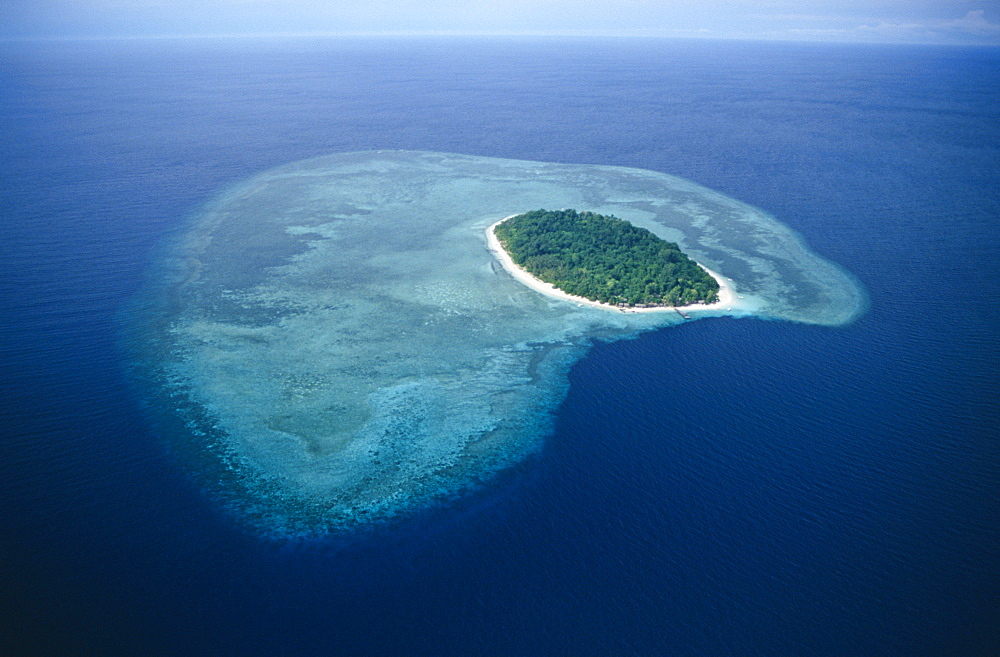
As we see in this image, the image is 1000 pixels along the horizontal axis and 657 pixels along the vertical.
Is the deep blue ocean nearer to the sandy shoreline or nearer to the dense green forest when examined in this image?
the sandy shoreline

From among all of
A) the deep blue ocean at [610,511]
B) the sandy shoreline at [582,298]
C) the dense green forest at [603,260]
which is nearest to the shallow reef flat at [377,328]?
the sandy shoreline at [582,298]

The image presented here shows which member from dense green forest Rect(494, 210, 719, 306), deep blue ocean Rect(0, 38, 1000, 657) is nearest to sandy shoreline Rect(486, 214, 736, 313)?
dense green forest Rect(494, 210, 719, 306)

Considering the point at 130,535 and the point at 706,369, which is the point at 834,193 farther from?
the point at 130,535

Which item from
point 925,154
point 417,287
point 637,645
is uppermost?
point 925,154

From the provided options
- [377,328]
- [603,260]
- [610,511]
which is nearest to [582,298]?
[603,260]

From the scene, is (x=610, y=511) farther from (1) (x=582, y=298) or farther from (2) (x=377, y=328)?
(1) (x=582, y=298)

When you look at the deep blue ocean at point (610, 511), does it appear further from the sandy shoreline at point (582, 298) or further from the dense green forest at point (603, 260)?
the dense green forest at point (603, 260)

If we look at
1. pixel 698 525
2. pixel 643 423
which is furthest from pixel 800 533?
pixel 643 423
